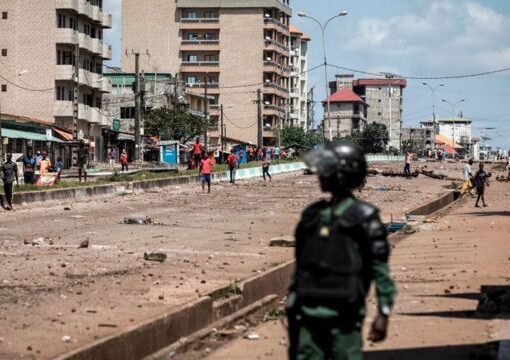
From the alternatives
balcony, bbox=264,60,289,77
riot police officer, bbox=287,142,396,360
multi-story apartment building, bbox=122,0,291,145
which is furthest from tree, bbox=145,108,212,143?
riot police officer, bbox=287,142,396,360

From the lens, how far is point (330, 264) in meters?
5.48

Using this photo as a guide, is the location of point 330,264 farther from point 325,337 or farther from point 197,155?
point 197,155

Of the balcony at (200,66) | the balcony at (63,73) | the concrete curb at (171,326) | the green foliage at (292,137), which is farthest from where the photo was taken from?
the balcony at (200,66)


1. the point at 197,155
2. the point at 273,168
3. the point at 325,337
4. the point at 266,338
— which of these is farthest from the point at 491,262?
the point at 273,168

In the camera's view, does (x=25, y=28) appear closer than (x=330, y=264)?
No

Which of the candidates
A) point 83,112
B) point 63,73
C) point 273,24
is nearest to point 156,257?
point 63,73

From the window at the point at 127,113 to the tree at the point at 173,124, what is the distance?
8.59m

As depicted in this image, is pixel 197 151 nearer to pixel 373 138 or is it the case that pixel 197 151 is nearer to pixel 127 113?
pixel 127 113

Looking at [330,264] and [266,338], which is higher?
[330,264]

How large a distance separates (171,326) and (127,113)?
92.6 m

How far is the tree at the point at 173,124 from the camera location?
91625mm

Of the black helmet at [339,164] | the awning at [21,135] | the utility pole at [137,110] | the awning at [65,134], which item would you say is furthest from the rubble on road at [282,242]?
the awning at [65,134]

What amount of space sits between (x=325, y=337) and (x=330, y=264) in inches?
15.6

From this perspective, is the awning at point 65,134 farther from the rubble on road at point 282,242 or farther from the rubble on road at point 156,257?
the rubble on road at point 156,257
